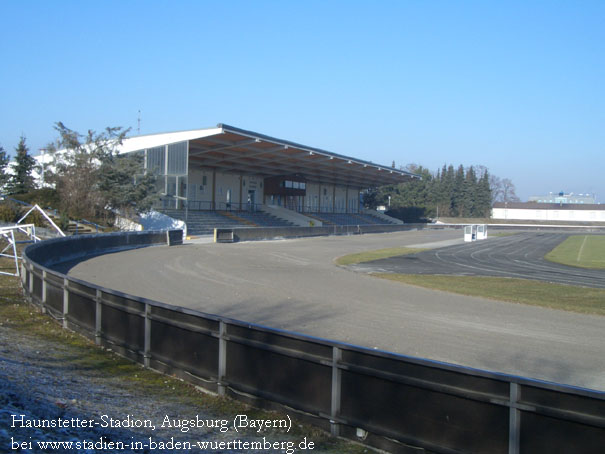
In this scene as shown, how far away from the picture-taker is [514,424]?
4.47m

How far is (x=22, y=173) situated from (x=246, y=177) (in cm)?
2576

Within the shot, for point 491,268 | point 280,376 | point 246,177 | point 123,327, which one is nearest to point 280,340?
point 280,376

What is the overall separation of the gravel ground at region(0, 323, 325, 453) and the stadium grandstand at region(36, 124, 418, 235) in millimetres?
39249

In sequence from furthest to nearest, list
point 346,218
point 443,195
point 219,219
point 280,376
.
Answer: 1. point 443,195
2. point 346,218
3. point 219,219
4. point 280,376

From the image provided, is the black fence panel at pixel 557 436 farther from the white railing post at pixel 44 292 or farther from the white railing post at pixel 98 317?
the white railing post at pixel 44 292

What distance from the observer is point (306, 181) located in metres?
80.4

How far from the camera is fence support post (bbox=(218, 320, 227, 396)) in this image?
6.64 metres

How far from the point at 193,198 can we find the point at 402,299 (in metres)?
46.7

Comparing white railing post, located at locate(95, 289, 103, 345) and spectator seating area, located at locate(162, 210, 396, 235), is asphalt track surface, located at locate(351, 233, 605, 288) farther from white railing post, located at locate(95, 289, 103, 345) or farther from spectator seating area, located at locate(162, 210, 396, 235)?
spectator seating area, located at locate(162, 210, 396, 235)

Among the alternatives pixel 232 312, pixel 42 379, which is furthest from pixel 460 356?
pixel 42 379

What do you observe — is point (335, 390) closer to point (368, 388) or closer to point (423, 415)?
point (368, 388)

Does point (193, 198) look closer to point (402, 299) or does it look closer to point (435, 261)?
point (435, 261)

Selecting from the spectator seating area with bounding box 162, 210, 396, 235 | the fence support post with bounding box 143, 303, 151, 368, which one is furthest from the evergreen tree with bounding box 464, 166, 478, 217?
the fence support post with bounding box 143, 303, 151, 368

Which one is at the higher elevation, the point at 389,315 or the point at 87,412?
the point at 87,412
